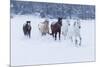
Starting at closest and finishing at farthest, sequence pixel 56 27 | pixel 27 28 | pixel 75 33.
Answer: pixel 27 28, pixel 56 27, pixel 75 33

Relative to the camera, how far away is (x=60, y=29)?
2.25 m

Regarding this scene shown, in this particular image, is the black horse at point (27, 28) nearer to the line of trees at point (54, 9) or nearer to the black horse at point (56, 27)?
the line of trees at point (54, 9)

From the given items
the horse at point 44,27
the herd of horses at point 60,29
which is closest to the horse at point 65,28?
the herd of horses at point 60,29

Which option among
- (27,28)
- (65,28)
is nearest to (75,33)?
(65,28)

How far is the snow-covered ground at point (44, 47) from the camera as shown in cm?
205

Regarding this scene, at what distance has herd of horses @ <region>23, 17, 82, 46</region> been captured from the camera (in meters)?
2.12

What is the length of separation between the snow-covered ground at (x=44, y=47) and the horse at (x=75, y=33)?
Result: 1.7 inches

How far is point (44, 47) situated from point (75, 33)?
1.27 ft

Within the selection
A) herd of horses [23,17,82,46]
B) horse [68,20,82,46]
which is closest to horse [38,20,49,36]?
herd of horses [23,17,82,46]

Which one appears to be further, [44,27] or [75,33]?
[75,33]

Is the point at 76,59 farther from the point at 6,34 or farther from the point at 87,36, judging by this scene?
the point at 6,34

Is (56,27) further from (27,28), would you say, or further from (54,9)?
(27,28)
